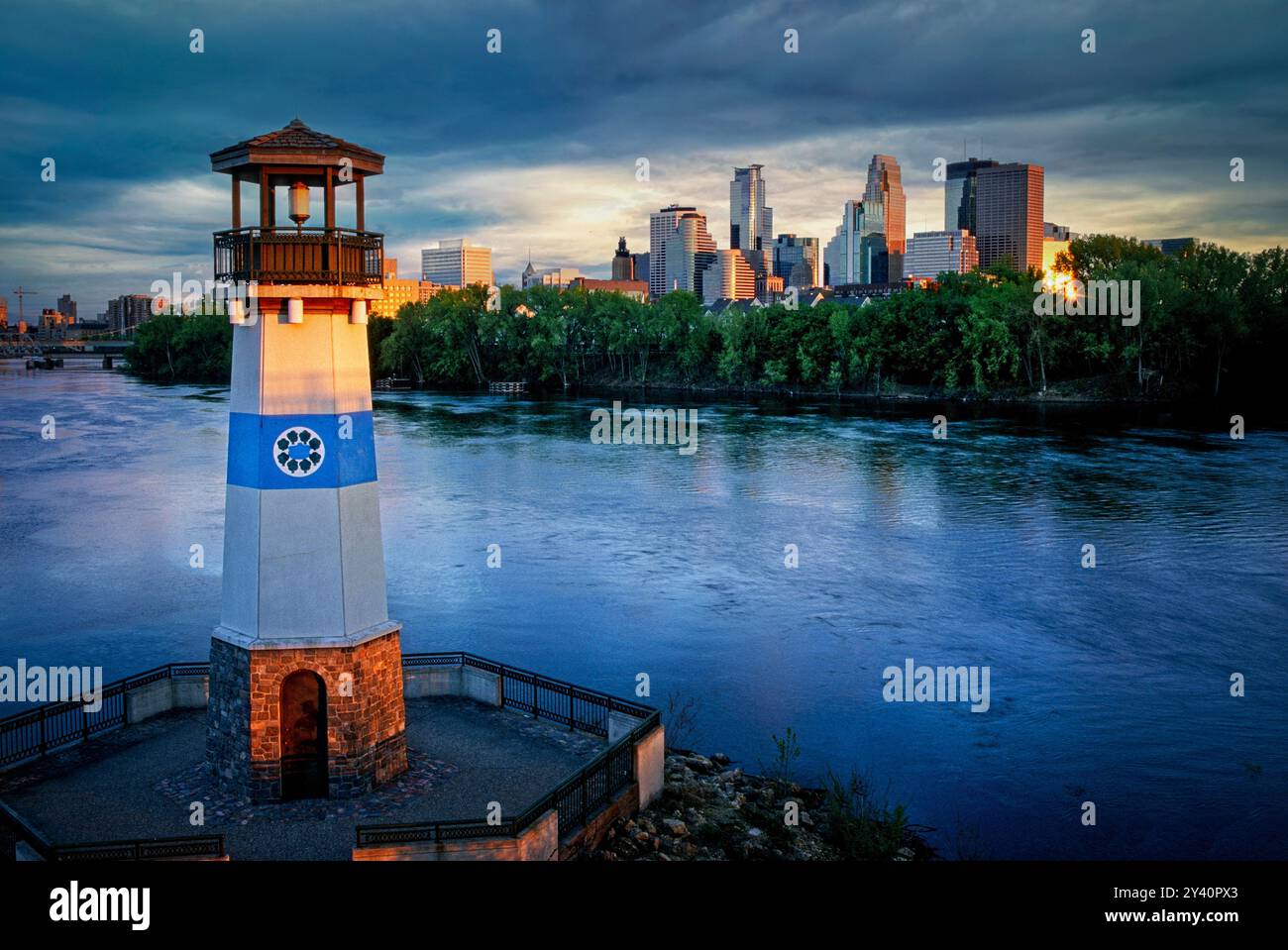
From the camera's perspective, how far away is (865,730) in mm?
26609

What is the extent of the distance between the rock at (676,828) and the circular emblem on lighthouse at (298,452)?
860 centimetres

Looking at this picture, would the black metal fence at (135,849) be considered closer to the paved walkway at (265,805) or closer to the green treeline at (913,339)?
the paved walkway at (265,805)

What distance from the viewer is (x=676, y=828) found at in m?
18.9

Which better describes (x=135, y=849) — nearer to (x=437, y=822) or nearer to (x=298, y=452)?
(x=437, y=822)

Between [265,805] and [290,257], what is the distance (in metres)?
8.95

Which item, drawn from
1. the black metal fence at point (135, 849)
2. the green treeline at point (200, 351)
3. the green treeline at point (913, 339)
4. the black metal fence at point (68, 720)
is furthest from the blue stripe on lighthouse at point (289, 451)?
the green treeline at point (200, 351)

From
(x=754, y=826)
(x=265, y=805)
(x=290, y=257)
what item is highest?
(x=290, y=257)

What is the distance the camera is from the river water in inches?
949

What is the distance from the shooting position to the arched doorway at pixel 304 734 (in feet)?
59.4

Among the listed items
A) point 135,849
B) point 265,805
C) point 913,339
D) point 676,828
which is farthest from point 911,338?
point 135,849

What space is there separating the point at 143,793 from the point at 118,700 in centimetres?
394
